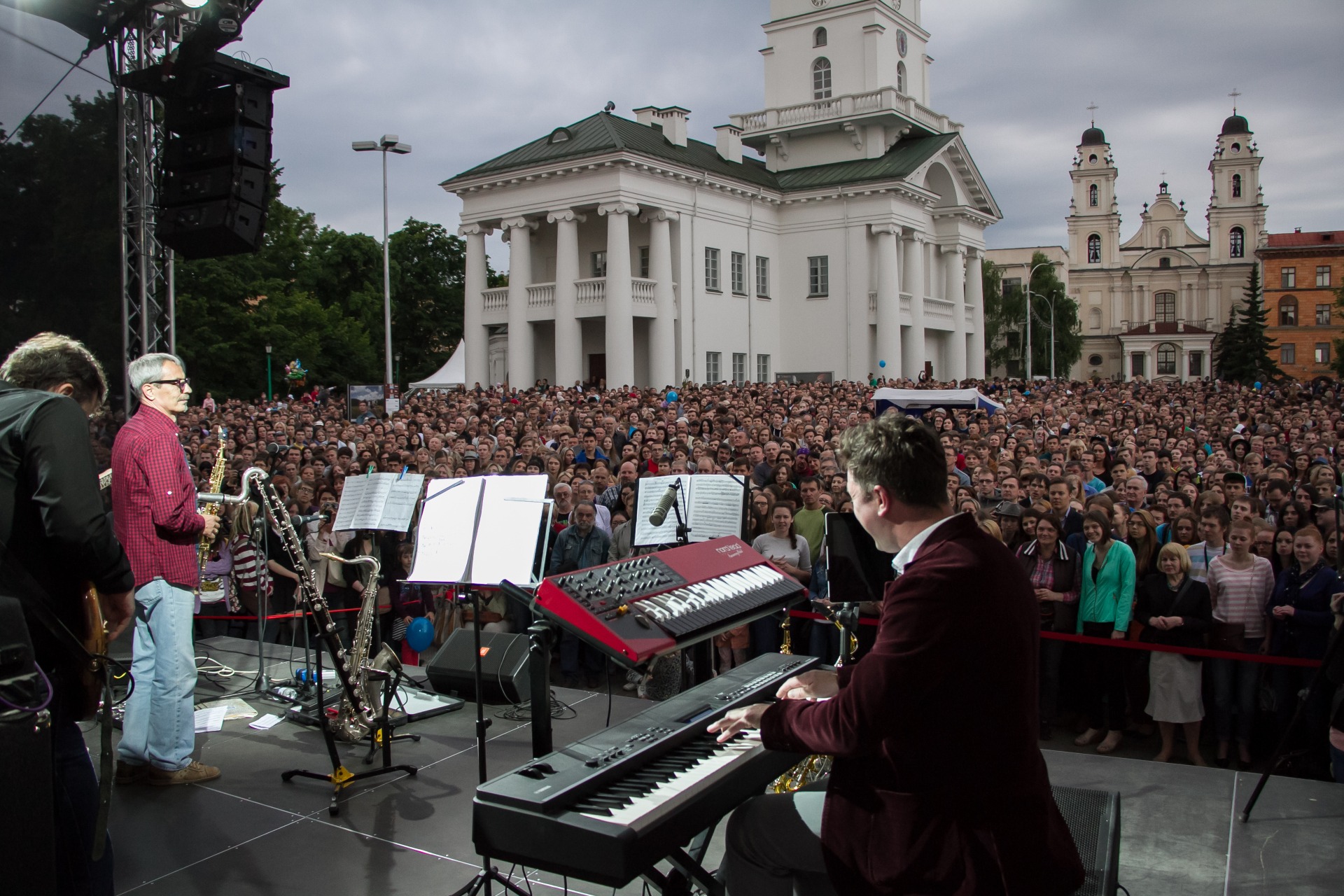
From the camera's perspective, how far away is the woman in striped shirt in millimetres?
6734

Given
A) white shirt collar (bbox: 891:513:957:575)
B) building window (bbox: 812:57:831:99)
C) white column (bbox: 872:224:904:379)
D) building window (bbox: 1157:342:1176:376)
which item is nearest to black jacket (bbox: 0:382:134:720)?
white shirt collar (bbox: 891:513:957:575)

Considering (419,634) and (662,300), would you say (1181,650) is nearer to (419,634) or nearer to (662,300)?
(419,634)

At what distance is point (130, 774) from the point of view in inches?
215

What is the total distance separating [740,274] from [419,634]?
34.1 meters

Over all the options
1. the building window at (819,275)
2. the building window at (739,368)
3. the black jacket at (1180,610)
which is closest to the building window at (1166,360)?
the building window at (819,275)

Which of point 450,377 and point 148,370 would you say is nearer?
point 148,370

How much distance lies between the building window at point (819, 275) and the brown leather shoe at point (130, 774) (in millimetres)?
38543

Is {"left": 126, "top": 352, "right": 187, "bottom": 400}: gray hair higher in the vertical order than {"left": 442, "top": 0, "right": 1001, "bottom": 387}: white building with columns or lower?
lower

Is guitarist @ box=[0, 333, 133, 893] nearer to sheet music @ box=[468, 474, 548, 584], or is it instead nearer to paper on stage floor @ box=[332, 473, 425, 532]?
sheet music @ box=[468, 474, 548, 584]

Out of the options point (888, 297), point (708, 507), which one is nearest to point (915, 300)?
point (888, 297)

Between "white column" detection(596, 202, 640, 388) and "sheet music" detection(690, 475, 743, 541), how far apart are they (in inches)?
1118

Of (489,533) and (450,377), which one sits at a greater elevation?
(450,377)

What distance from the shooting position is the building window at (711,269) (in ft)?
128

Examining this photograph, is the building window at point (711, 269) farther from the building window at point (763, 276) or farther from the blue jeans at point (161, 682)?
the blue jeans at point (161, 682)
